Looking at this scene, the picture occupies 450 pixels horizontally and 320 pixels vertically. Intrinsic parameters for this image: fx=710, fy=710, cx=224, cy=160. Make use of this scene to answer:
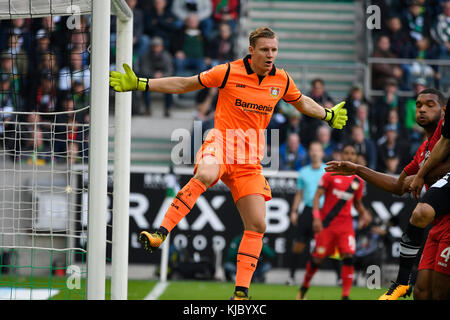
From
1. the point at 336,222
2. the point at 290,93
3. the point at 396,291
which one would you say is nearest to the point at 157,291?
the point at 336,222

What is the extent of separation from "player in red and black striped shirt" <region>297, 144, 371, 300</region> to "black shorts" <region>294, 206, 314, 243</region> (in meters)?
1.27

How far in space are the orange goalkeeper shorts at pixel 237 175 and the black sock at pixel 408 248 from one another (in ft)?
4.33

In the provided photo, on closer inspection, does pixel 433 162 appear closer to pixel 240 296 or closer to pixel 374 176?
pixel 374 176

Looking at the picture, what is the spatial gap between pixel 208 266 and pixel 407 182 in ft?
23.0

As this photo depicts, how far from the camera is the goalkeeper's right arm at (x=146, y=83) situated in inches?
236

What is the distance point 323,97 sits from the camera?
549 inches

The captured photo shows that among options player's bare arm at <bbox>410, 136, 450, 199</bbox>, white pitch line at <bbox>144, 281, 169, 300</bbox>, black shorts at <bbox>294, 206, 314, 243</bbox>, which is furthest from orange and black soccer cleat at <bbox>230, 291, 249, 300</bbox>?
black shorts at <bbox>294, 206, 314, 243</bbox>

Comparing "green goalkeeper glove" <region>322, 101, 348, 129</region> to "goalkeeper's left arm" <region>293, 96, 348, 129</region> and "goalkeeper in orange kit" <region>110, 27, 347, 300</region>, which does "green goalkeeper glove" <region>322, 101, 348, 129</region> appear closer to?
"goalkeeper's left arm" <region>293, 96, 348, 129</region>

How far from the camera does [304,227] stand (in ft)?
40.5

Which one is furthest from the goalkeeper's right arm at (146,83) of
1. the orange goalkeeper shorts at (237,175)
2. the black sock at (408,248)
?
the black sock at (408,248)

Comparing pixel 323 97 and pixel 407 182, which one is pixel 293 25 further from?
pixel 407 182

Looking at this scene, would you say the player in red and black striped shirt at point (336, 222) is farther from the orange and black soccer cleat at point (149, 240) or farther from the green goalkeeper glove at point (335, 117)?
the orange and black soccer cleat at point (149, 240)
